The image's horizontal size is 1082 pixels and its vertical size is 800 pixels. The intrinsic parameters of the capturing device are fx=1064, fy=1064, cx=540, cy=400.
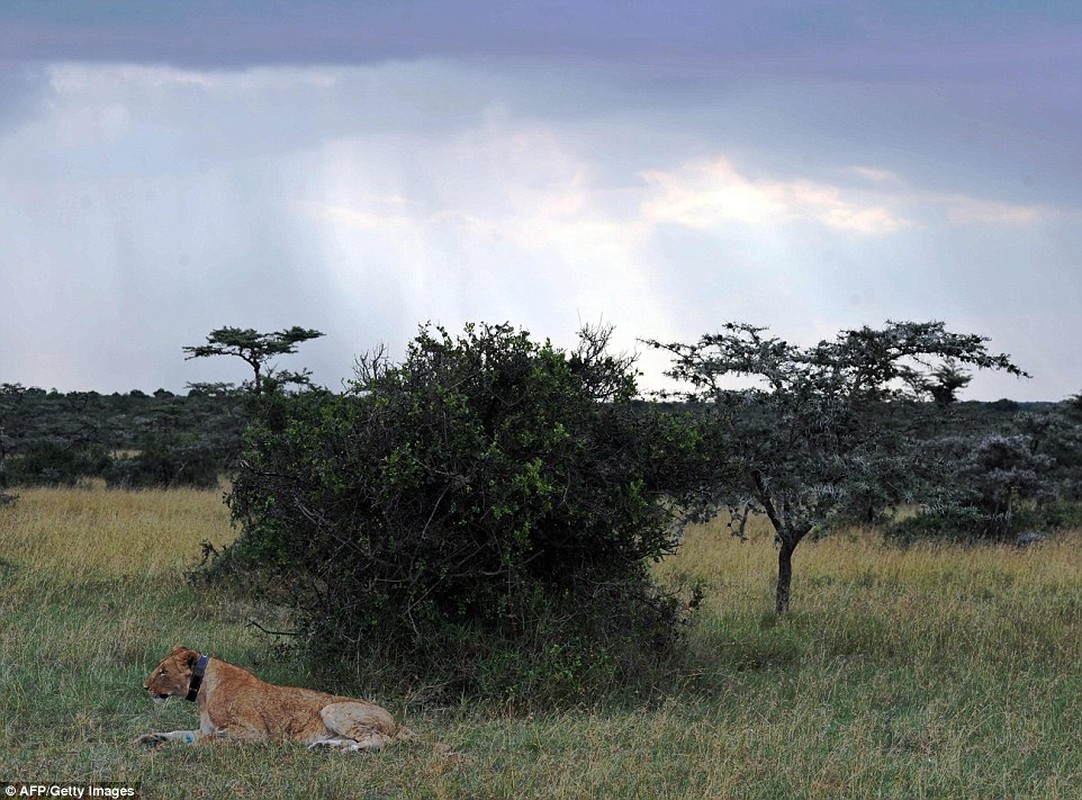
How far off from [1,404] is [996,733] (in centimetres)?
4348

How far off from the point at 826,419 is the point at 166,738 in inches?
306

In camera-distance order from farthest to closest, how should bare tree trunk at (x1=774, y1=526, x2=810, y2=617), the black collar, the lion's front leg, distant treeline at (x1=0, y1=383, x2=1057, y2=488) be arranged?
distant treeline at (x1=0, y1=383, x2=1057, y2=488), bare tree trunk at (x1=774, y1=526, x2=810, y2=617), the black collar, the lion's front leg

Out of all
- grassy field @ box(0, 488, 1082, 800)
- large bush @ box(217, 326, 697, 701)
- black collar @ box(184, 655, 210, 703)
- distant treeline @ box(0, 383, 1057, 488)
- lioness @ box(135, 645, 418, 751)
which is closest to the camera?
grassy field @ box(0, 488, 1082, 800)

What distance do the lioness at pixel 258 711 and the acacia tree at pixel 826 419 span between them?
5.76 meters

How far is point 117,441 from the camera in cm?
4384

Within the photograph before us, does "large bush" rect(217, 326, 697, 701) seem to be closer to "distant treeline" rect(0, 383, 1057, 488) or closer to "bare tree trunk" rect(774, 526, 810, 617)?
"bare tree trunk" rect(774, 526, 810, 617)

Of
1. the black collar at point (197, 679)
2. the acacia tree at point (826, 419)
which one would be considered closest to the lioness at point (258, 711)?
the black collar at point (197, 679)

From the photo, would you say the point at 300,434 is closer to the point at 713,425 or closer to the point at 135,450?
the point at 713,425

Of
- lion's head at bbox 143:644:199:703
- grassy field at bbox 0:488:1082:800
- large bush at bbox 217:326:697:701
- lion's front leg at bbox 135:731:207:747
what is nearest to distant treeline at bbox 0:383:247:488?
grassy field at bbox 0:488:1082:800

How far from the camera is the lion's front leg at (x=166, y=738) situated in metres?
6.92

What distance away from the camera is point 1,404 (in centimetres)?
4322

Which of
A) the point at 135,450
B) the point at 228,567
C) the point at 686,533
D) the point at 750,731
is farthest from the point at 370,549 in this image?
the point at 135,450

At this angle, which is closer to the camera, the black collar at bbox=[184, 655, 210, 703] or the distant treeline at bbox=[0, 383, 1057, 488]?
the black collar at bbox=[184, 655, 210, 703]

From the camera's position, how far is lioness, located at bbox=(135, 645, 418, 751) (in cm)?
681
